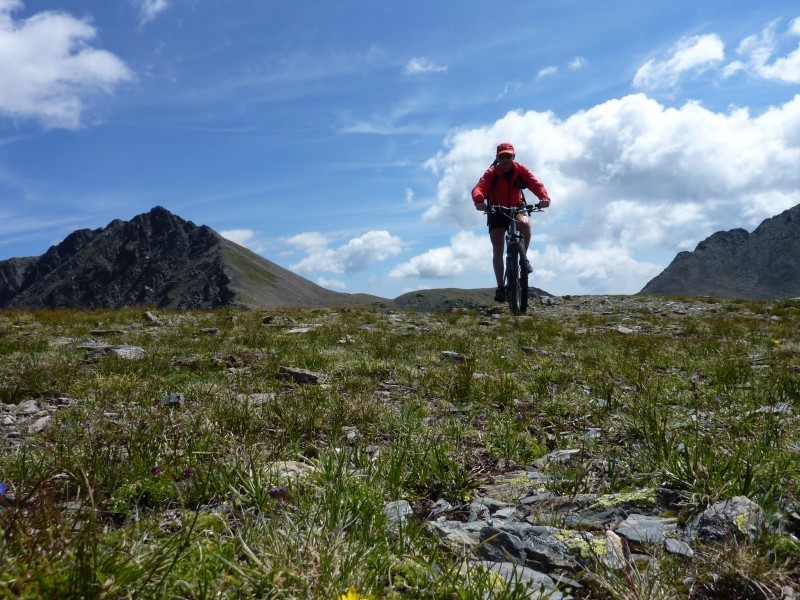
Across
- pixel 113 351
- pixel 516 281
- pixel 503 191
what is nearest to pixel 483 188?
pixel 503 191

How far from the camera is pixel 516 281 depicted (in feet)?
55.4

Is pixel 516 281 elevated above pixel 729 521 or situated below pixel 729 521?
above

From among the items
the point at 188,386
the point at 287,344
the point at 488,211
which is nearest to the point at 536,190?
the point at 488,211

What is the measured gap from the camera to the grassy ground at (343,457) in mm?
1975

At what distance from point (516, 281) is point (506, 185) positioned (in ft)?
10.1

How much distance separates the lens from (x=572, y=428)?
516cm

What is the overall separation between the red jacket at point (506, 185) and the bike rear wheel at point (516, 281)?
1.90 meters

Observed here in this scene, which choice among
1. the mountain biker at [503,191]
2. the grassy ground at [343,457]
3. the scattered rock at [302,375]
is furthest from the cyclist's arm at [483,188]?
the scattered rock at [302,375]

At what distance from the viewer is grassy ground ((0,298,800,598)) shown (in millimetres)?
1975

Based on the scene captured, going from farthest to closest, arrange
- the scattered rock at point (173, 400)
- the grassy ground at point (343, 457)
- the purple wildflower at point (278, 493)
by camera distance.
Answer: the scattered rock at point (173, 400)
the purple wildflower at point (278, 493)
the grassy ground at point (343, 457)

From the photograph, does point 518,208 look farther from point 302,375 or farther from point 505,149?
point 302,375

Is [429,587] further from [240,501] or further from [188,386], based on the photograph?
[188,386]

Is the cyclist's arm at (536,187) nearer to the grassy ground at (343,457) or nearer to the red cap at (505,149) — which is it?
the red cap at (505,149)

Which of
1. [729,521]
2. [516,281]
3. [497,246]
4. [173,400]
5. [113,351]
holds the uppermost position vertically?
[497,246]
